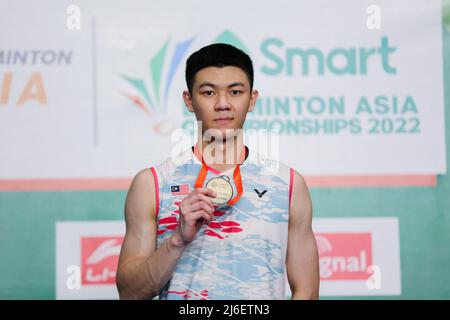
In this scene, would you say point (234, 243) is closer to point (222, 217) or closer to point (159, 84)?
point (222, 217)

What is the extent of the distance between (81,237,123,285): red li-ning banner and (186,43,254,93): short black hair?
124 centimetres

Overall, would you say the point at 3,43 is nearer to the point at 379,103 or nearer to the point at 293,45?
the point at 293,45

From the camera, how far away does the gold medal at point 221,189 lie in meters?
1.88

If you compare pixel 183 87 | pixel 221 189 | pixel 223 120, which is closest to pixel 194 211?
pixel 221 189

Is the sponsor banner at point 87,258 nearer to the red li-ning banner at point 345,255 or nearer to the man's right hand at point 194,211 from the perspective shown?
the red li-ning banner at point 345,255

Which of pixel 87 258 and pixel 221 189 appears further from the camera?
pixel 87 258

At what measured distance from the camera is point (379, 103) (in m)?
3.05

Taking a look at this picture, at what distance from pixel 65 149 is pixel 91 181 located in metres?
0.20

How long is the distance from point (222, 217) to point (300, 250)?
0.92 ft

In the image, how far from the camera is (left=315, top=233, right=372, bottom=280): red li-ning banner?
9.94ft

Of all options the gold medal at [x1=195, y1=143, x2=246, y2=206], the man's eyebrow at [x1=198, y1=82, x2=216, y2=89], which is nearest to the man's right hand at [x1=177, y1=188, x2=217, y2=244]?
the gold medal at [x1=195, y1=143, x2=246, y2=206]

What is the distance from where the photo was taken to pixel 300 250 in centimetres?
201

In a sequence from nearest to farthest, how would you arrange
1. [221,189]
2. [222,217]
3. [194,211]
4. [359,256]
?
[194,211]
[221,189]
[222,217]
[359,256]
